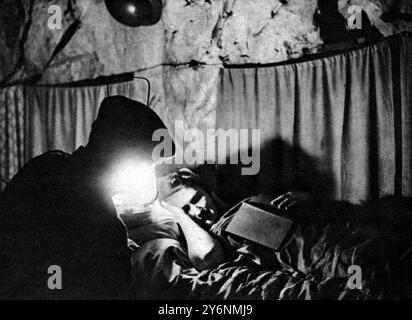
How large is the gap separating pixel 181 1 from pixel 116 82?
0.92m

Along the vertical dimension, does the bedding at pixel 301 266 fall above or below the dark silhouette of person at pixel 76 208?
below

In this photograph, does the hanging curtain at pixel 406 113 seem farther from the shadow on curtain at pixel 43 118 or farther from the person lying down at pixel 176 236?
the shadow on curtain at pixel 43 118

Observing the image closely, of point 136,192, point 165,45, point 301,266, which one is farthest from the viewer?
point 165,45

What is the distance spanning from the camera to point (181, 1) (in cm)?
355

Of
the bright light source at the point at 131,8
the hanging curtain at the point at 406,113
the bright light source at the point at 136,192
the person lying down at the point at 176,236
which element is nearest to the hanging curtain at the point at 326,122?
the hanging curtain at the point at 406,113

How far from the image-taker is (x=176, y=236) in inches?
111

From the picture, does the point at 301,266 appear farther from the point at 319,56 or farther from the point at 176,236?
the point at 319,56

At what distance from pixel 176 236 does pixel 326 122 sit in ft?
4.79

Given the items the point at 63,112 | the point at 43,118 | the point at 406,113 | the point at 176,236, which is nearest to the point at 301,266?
the point at 176,236

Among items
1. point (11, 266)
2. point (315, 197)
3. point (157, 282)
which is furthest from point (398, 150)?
point (11, 266)

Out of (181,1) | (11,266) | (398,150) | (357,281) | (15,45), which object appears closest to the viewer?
(11,266)

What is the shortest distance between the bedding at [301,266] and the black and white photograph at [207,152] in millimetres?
11

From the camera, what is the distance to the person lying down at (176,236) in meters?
2.45
